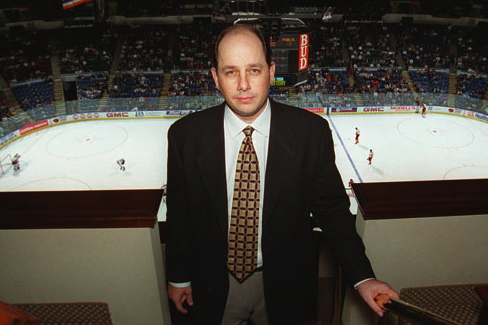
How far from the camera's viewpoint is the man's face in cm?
216

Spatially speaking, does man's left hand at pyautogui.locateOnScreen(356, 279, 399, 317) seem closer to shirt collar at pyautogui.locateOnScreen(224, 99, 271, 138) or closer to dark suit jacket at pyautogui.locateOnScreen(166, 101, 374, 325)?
dark suit jacket at pyautogui.locateOnScreen(166, 101, 374, 325)

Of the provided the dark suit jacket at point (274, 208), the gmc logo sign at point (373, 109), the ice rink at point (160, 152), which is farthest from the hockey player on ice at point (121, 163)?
the gmc logo sign at point (373, 109)

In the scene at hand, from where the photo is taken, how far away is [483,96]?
23141mm

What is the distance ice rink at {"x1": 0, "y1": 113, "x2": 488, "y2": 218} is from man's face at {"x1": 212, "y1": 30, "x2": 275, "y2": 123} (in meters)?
11.5

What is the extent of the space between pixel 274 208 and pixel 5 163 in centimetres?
1691

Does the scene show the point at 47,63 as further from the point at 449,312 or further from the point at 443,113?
the point at 449,312

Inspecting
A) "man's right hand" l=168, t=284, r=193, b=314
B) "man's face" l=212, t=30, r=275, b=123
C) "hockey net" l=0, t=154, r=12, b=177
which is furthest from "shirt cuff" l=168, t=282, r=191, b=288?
"hockey net" l=0, t=154, r=12, b=177

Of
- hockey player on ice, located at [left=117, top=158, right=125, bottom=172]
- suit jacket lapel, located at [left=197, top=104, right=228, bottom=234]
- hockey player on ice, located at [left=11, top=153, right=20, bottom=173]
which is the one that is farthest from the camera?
hockey player on ice, located at [left=11, top=153, right=20, bottom=173]

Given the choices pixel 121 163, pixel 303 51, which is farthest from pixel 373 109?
pixel 121 163

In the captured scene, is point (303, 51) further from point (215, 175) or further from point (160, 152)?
point (215, 175)

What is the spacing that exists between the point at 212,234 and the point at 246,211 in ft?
0.97

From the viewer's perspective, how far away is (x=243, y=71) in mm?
2172

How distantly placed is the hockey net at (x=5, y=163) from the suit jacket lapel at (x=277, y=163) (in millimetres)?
15654

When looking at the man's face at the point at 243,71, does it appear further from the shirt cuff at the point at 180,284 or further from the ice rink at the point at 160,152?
the ice rink at the point at 160,152
